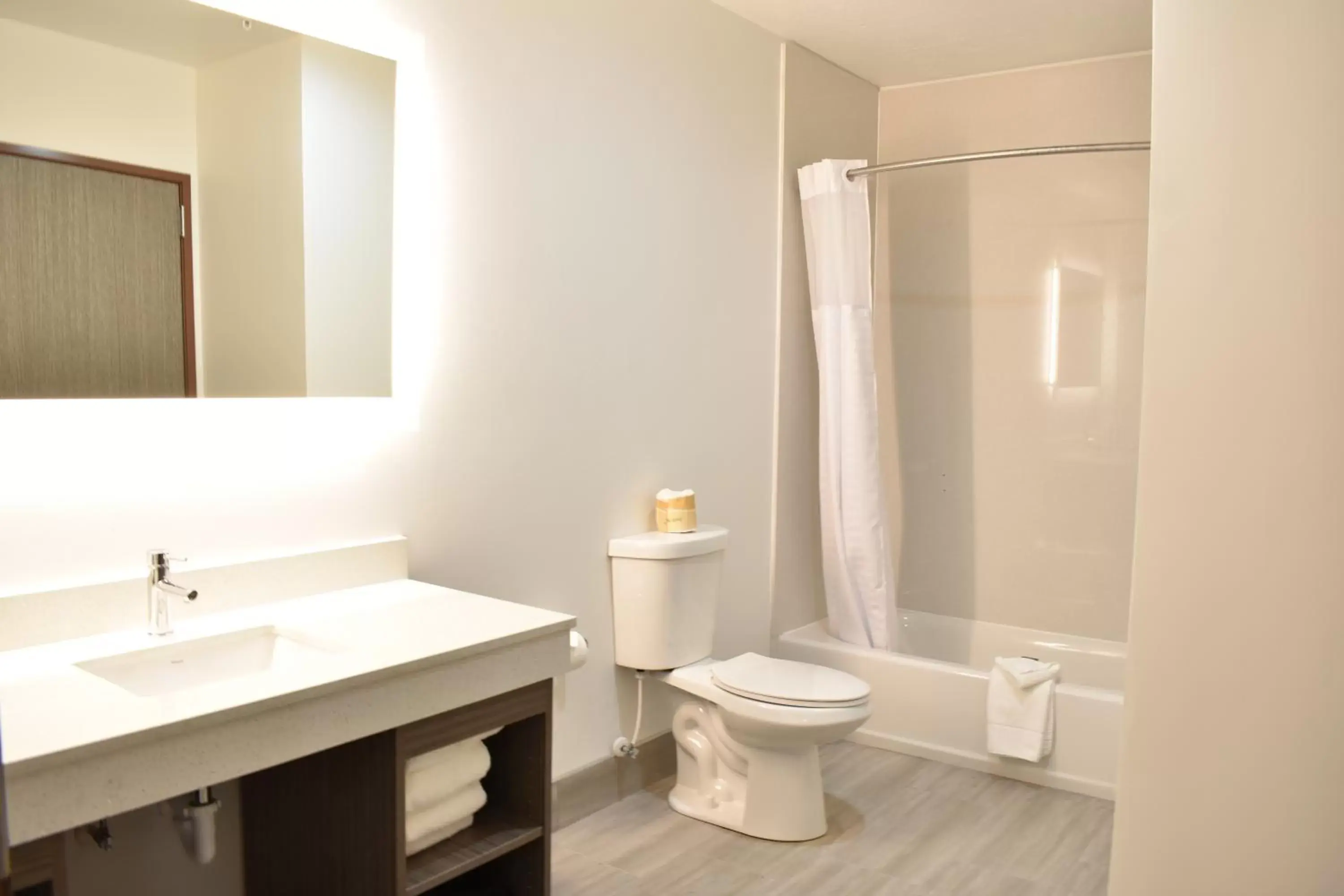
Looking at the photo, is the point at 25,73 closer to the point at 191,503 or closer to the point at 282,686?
the point at 191,503

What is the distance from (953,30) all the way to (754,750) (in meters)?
2.40

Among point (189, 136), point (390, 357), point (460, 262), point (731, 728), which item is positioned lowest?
point (731, 728)

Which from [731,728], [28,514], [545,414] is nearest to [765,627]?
[731,728]

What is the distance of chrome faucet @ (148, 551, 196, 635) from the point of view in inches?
75.4

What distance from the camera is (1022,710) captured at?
3.26 m

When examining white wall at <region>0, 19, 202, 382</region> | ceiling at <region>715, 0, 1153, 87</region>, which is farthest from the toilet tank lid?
ceiling at <region>715, 0, 1153, 87</region>

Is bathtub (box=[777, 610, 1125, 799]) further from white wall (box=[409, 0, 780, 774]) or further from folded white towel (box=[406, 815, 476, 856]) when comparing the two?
folded white towel (box=[406, 815, 476, 856])

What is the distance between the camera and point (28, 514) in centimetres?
185

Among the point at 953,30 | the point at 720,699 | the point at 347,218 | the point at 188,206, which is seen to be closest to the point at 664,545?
the point at 720,699

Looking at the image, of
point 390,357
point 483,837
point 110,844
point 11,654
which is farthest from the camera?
point 390,357

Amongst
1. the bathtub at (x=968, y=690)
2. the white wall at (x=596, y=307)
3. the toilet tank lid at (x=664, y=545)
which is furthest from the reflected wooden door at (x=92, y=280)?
the bathtub at (x=968, y=690)

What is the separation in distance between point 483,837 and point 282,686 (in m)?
0.64

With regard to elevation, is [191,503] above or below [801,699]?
above

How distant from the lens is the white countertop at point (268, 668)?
144 centimetres
